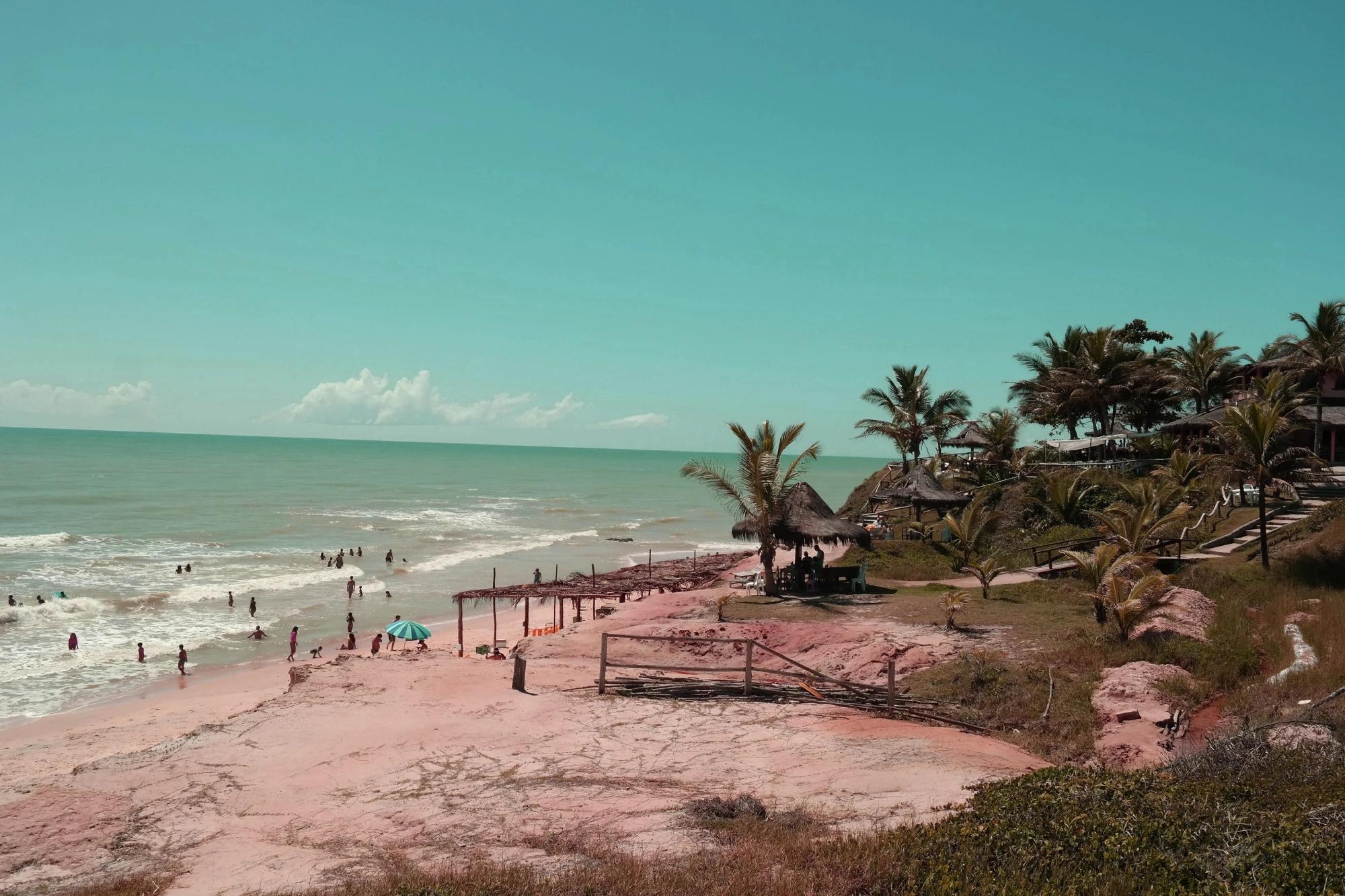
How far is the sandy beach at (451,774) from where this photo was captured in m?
7.91

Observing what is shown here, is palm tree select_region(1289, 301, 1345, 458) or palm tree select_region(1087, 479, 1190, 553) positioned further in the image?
palm tree select_region(1289, 301, 1345, 458)

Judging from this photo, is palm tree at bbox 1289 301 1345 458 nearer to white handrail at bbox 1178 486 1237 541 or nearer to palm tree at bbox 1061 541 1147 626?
white handrail at bbox 1178 486 1237 541

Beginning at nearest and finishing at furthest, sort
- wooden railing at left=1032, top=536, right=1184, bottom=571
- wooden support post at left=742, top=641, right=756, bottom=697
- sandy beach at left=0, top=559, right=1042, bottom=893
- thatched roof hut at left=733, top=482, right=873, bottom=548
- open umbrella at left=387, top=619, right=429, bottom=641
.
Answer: sandy beach at left=0, top=559, right=1042, bottom=893 → wooden support post at left=742, top=641, right=756, bottom=697 → wooden railing at left=1032, top=536, right=1184, bottom=571 → thatched roof hut at left=733, top=482, right=873, bottom=548 → open umbrella at left=387, top=619, right=429, bottom=641

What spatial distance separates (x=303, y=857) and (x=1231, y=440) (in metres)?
18.7

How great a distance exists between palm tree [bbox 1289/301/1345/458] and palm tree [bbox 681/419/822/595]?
16306mm

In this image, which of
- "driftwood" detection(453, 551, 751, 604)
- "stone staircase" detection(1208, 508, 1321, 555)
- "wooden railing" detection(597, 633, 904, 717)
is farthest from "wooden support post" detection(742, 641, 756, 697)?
"stone staircase" detection(1208, 508, 1321, 555)

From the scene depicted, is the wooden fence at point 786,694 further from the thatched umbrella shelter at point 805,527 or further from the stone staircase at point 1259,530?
the stone staircase at point 1259,530

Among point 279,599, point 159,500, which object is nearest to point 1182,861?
point 279,599

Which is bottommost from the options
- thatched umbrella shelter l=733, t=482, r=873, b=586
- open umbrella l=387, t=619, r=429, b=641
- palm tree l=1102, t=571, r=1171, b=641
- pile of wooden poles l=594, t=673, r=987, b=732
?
open umbrella l=387, t=619, r=429, b=641

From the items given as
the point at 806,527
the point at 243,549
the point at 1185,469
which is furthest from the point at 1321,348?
the point at 243,549

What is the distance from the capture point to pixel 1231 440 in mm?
17797

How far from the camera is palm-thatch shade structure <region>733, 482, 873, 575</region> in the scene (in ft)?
67.6

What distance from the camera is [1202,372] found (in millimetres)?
33656

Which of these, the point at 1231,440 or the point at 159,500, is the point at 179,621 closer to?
the point at 1231,440
